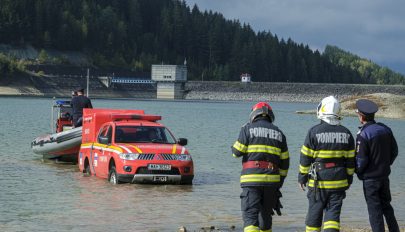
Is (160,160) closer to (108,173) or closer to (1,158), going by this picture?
(108,173)

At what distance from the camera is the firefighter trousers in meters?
10.2

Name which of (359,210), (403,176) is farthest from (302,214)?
(403,176)

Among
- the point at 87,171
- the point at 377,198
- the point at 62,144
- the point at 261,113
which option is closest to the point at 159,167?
the point at 87,171

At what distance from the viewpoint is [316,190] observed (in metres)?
10.3

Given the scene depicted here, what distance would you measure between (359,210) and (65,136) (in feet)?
35.2

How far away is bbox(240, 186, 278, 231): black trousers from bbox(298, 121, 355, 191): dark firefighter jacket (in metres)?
0.48

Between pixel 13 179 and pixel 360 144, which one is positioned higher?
pixel 360 144

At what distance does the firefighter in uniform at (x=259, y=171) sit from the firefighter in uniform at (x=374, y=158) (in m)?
1.28

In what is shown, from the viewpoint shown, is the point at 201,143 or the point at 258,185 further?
the point at 201,143

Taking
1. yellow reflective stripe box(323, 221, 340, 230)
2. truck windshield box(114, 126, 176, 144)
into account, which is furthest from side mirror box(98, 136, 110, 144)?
yellow reflective stripe box(323, 221, 340, 230)

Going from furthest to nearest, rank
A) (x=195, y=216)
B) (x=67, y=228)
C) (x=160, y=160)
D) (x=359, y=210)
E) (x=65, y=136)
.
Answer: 1. (x=65, y=136)
2. (x=160, y=160)
3. (x=359, y=210)
4. (x=195, y=216)
5. (x=67, y=228)

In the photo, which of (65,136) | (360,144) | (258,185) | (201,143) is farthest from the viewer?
(201,143)

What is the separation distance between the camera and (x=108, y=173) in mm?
20219

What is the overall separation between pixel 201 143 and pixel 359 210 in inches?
908
